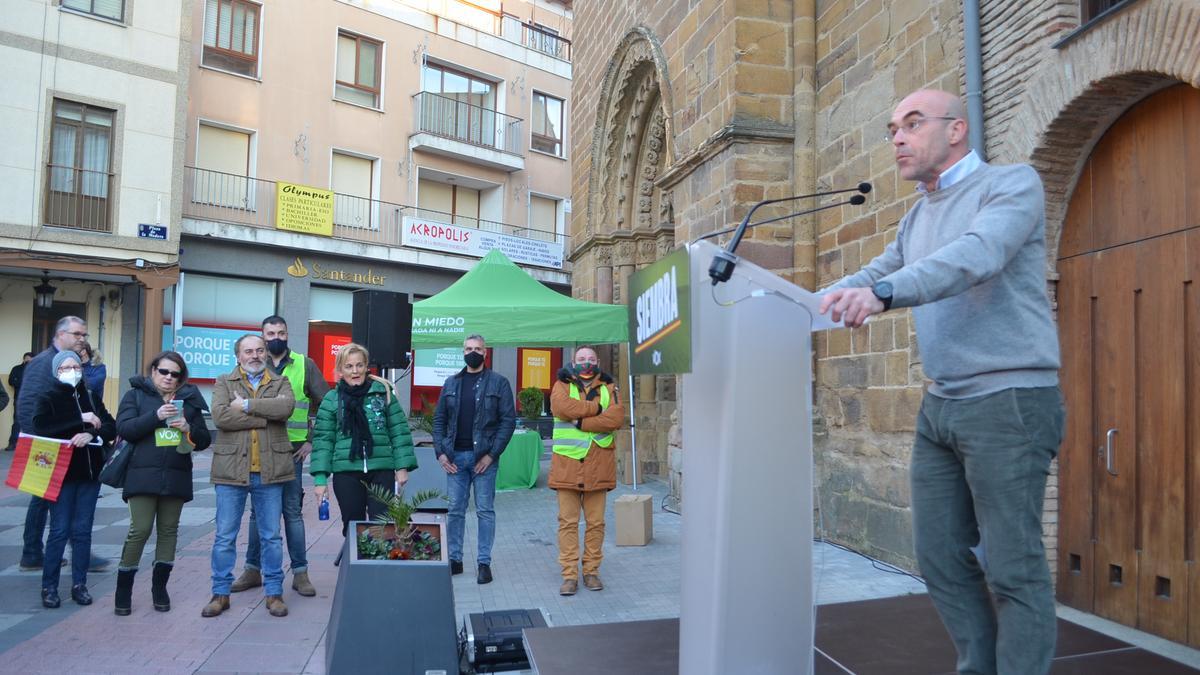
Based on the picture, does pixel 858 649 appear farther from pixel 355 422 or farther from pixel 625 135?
pixel 625 135

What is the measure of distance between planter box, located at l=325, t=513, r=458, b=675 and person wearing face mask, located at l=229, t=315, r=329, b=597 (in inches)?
73.6

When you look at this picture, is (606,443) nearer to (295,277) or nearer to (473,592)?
(473,592)

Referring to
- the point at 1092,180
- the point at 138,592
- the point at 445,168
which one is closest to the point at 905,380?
the point at 1092,180

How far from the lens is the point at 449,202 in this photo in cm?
2330

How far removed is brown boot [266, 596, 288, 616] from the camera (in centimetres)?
510

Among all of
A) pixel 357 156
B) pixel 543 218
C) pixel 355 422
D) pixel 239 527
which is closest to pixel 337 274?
pixel 357 156

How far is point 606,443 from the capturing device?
239 inches

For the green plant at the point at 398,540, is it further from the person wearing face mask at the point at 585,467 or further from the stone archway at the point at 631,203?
the stone archway at the point at 631,203

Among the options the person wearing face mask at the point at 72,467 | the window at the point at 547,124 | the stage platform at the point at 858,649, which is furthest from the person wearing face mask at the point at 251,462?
the window at the point at 547,124

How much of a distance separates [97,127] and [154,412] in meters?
14.0

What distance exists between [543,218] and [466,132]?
338 centimetres

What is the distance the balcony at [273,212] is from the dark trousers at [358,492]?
1453cm

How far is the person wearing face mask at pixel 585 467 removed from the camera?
595cm

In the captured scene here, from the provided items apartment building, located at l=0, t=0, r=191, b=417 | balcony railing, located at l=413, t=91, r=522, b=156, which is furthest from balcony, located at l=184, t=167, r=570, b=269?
balcony railing, located at l=413, t=91, r=522, b=156
